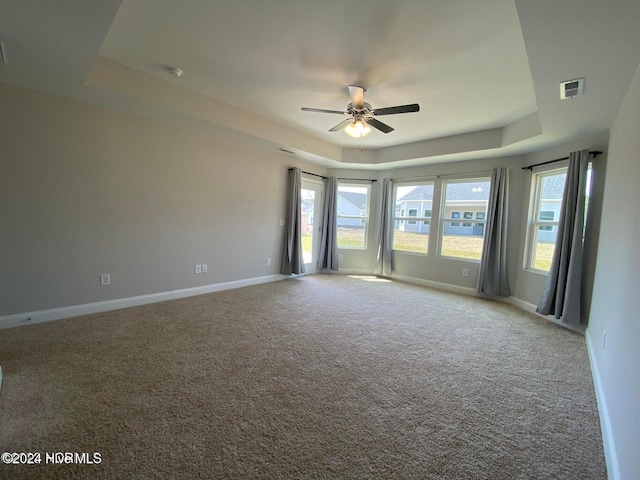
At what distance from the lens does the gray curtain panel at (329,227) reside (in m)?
6.16

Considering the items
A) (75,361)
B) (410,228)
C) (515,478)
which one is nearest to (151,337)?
(75,361)

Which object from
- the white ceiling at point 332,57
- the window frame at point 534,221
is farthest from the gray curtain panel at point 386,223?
the window frame at point 534,221

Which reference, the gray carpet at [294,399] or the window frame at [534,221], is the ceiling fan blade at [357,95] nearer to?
the gray carpet at [294,399]

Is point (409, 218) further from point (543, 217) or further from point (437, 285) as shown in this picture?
point (543, 217)

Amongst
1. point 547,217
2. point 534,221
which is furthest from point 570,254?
point 534,221

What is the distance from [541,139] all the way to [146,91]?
4.94m

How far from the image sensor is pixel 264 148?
489 centimetres

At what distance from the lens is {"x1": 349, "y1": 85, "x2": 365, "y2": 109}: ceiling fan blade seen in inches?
110

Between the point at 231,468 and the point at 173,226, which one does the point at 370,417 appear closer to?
the point at 231,468

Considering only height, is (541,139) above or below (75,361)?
above

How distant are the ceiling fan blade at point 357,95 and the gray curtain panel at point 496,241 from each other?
304 centimetres

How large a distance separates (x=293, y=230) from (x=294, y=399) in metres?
3.80

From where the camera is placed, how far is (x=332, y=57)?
254 cm

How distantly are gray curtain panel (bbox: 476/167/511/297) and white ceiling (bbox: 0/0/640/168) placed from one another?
2.72 ft
